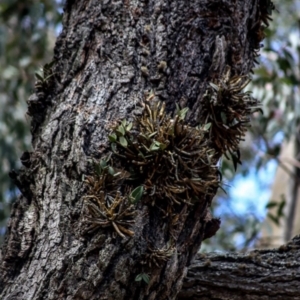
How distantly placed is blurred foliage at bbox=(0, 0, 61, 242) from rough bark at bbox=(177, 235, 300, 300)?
212 cm

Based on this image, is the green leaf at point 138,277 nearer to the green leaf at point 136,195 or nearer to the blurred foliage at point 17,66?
the green leaf at point 136,195

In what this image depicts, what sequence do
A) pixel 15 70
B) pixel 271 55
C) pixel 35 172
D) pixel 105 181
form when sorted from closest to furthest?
pixel 105 181 < pixel 35 172 < pixel 271 55 < pixel 15 70

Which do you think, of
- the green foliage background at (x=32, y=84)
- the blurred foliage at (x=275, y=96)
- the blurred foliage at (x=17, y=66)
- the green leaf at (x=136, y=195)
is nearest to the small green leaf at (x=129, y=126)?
the green leaf at (x=136, y=195)

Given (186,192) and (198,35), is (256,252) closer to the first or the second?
(186,192)

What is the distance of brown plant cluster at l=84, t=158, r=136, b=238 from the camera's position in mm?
1051

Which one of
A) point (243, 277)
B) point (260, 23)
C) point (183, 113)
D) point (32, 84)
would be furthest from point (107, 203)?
point (32, 84)

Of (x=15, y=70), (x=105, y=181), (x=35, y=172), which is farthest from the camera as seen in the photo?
(x=15, y=70)

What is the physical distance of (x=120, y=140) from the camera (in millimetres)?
1095

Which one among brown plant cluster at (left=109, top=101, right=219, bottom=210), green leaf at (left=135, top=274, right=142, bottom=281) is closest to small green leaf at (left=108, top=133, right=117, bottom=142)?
brown plant cluster at (left=109, top=101, right=219, bottom=210)

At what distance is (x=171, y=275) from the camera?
111cm

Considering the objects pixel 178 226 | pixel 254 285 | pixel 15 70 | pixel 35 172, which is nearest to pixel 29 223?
pixel 35 172

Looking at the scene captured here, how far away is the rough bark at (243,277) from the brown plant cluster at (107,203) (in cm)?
26

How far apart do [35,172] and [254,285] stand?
0.49 metres

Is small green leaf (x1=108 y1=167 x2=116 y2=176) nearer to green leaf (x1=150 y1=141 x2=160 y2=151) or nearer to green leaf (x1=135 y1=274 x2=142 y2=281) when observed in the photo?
green leaf (x1=150 y1=141 x2=160 y2=151)
